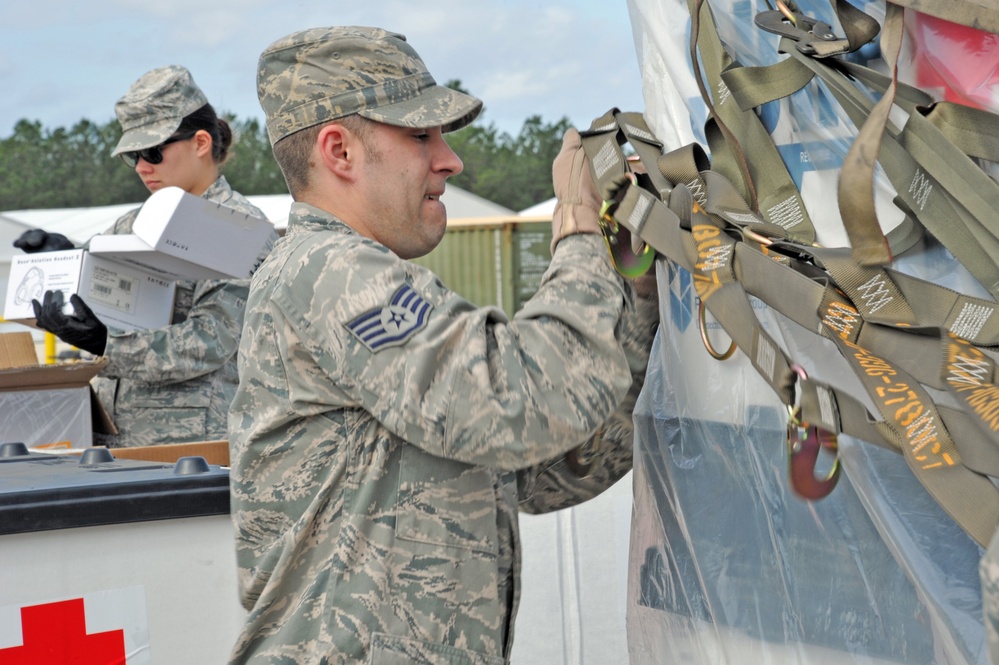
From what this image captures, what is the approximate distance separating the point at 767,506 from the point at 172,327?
238cm

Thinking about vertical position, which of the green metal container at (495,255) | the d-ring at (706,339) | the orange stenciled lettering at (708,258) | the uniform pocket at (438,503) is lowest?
the uniform pocket at (438,503)

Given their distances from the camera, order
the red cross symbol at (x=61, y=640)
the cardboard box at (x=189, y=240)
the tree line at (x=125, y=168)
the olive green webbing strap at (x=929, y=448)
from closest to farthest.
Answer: the olive green webbing strap at (x=929, y=448)
the red cross symbol at (x=61, y=640)
the cardboard box at (x=189, y=240)
the tree line at (x=125, y=168)

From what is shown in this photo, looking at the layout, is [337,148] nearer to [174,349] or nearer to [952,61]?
[952,61]

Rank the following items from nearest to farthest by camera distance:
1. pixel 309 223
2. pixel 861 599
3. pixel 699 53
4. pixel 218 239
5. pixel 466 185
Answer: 1. pixel 861 599
2. pixel 699 53
3. pixel 309 223
4. pixel 218 239
5. pixel 466 185

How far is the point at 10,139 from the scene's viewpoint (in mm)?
37156

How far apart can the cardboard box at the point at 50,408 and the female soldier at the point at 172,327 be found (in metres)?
0.10

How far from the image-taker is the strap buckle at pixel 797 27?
4.02 feet

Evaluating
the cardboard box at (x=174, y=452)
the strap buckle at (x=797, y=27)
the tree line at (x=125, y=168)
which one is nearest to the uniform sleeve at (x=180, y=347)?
the cardboard box at (x=174, y=452)

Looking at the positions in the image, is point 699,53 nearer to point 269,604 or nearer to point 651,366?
point 651,366

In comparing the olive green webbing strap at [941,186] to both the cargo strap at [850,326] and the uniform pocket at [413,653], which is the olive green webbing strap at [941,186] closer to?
the cargo strap at [850,326]

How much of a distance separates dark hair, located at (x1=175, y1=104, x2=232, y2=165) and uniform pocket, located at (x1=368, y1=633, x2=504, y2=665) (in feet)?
8.09

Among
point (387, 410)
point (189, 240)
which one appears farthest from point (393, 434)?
point (189, 240)

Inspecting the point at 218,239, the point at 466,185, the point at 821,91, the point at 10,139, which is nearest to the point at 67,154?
the point at 10,139

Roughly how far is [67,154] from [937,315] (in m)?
38.6
